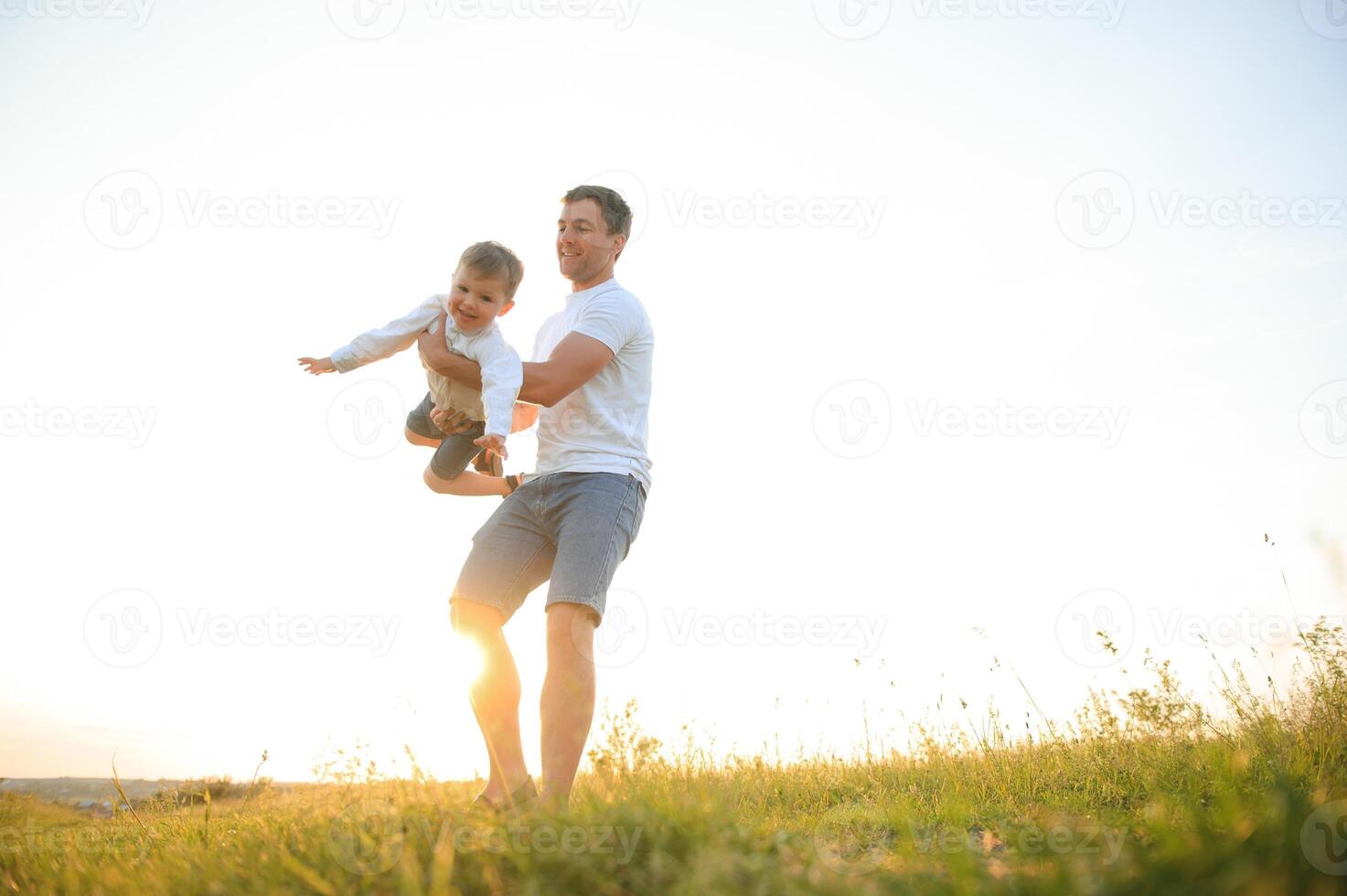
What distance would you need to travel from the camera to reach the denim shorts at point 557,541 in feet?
11.9

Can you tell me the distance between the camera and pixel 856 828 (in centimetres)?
387

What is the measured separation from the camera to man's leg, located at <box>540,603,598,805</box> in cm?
343

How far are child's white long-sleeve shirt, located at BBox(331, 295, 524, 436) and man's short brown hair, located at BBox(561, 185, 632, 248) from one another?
A: 0.76 m

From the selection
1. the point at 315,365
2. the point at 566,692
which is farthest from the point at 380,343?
the point at 566,692

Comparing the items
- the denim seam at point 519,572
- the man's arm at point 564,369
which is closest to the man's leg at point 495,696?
the denim seam at point 519,572

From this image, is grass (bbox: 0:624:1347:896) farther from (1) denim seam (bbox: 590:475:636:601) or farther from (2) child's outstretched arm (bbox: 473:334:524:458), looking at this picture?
(2) child's outstretched arm (bbox: 473:334:524:458)

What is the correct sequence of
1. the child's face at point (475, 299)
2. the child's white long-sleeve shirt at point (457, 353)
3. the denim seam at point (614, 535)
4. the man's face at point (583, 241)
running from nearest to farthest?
the denim seam at point (614, 535) < the child's white long-sleeve shirt at point (457, 353) < the child's face at point (475, 299) < the man's face at point (583, 241)

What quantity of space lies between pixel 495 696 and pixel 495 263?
198 centimetres

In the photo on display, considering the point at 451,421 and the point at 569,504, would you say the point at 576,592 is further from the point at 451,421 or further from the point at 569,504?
the point at 451,421

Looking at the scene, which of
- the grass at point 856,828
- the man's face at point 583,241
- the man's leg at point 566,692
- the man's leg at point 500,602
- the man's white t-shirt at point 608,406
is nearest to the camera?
the grass at point 856,828

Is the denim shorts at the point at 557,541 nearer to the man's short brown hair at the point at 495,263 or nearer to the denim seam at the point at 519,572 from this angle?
the denim seam at the point at 519,572

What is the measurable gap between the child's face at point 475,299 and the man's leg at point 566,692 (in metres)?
1.43

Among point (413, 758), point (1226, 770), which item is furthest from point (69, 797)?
point (1226, 770)

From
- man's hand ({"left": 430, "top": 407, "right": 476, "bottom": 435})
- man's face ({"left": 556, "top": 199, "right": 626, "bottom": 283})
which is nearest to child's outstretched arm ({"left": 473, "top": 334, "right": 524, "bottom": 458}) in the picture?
man's hand ({"left": 430, "top": 407, "right": 476, "bottom": 435})
